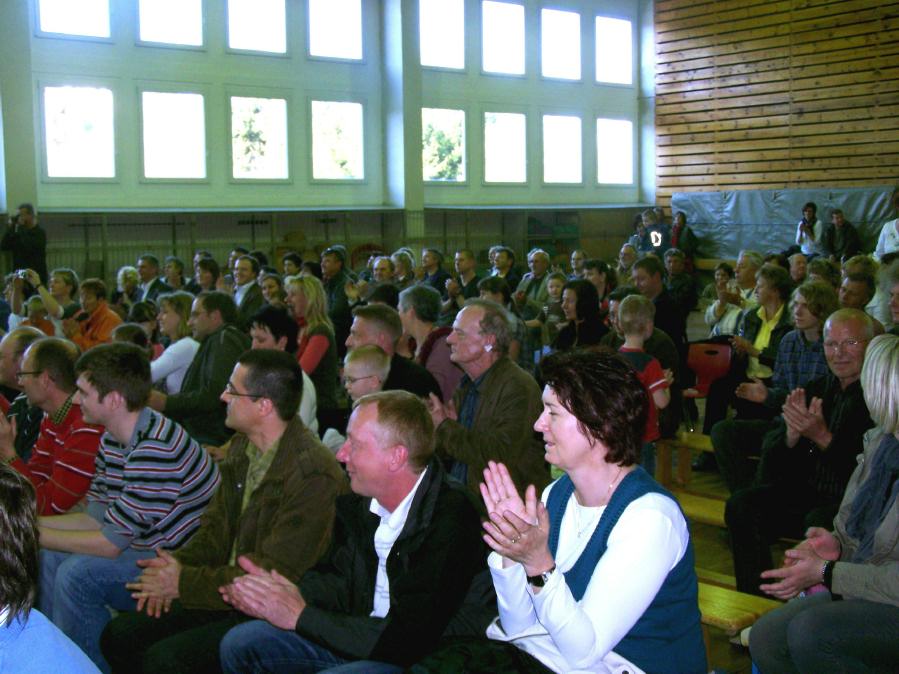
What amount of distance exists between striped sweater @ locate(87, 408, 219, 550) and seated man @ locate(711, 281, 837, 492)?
2.57 m

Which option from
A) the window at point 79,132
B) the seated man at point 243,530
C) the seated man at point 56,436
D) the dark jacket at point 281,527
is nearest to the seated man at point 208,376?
the seated man at point 56,436

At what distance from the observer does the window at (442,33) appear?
17672 mm

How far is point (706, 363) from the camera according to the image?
6.45 meters

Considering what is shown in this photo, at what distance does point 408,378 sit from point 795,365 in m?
1.95

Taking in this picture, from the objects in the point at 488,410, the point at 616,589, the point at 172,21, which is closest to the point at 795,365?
the point at 488,410

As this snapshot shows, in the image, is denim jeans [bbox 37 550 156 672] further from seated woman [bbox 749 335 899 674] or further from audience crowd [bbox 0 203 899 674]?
seated woman [bbox 749 335 899 674]

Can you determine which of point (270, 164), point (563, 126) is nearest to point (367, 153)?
point (270, 164)

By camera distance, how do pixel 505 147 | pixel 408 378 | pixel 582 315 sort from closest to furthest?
pixel 408 378 → pixel 582 315 → pixel 505 147

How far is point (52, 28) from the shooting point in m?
14.2

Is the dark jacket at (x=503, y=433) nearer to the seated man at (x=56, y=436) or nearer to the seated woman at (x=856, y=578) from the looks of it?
the seated woman at (x=856, y=578)

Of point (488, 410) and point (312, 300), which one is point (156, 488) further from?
point (312, 300)

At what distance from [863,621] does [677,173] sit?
18.0 meters

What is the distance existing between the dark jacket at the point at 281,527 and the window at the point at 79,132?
1254cm

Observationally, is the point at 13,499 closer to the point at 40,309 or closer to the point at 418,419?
the point at 418,419
